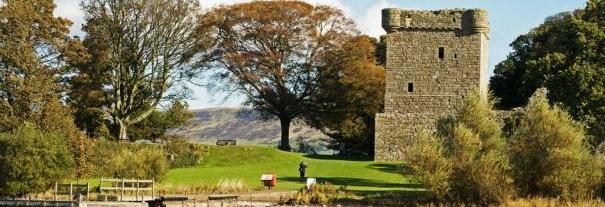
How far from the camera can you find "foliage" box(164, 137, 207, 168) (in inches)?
2048

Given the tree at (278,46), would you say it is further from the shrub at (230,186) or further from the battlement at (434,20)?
the shrub at (230,186)

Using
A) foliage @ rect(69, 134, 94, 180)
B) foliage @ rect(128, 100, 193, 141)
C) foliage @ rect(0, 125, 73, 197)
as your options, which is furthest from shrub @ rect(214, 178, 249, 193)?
foliage @ rect(128, 100, 193, 141)

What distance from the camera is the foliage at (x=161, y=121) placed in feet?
214

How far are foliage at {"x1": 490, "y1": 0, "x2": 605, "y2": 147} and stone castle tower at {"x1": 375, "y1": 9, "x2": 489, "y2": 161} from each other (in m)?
4.37

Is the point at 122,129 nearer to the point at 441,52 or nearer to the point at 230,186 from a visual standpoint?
the point at 441,52

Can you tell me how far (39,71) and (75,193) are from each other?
14.5m

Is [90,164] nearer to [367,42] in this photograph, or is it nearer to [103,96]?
[103,96]

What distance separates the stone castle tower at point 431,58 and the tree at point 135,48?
13.5m

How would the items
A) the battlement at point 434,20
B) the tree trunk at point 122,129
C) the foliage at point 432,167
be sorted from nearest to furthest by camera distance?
the foliage at point 432,167 < the battlement at point 434,20 < the tree trunk at point 122,129

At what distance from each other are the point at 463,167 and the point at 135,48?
28.0 metres

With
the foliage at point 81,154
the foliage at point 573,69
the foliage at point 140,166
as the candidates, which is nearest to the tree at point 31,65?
the foliage at point 81,154

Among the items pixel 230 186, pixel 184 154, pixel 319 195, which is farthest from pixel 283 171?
pixel 319 195

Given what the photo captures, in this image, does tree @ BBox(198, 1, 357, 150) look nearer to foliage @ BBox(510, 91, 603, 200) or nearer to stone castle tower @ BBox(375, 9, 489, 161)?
stone castle tower @ BBox(375, 9, 489, 161)

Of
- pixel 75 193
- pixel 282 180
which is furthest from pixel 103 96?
pixel 75 193
